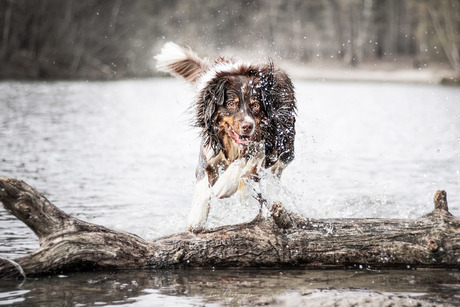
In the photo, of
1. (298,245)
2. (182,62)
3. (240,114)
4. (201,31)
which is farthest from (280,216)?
(201,31)

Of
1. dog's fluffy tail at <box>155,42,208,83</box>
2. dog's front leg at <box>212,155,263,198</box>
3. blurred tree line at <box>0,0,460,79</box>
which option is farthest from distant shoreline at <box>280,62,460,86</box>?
dog's front leg at <box>212,155,263,198</box>

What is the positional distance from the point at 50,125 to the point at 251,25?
28.4 m

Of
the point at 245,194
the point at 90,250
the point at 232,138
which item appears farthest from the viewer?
the point at 245,194

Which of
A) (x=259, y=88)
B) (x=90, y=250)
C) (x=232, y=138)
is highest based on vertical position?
(x=259, y=88)

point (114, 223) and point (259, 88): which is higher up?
point (259, 88)

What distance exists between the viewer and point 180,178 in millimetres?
9516

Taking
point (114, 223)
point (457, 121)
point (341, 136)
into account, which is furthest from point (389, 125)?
point (114, 223)

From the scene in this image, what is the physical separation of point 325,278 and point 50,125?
13.0 meters

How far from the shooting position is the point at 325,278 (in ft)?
14.9

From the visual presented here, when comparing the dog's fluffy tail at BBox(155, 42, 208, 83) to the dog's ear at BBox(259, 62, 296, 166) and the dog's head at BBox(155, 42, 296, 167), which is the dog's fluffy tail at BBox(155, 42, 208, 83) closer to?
the dog's head at BBox(155, 42, 296, 167)

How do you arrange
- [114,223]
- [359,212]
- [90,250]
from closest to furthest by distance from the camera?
[90,250], [114,223], [359,212]

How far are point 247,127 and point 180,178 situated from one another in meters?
4.46

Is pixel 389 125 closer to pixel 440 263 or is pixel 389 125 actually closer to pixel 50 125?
pixel 50 125

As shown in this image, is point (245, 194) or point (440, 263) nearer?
point (440, 263)
